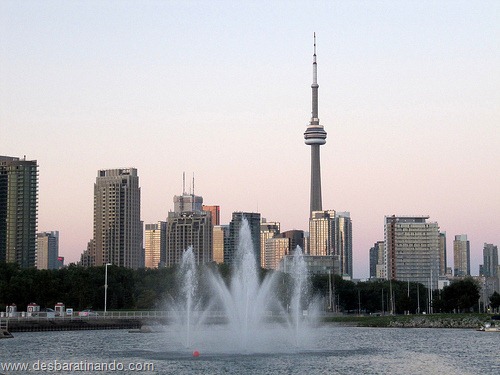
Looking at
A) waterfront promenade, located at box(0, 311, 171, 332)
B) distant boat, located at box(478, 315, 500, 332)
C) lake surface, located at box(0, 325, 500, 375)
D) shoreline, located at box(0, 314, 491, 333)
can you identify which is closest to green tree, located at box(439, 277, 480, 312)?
shoreline, located at box(0, 314, 491, 333)

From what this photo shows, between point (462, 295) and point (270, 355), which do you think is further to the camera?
point (462, 295)

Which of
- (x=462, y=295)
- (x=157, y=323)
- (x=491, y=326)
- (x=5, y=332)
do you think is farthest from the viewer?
(x=462, y=295)

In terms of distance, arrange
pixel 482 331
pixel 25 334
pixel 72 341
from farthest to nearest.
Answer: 1. pixel 482 331
2. pixel 25 334
3. pixel 72 341

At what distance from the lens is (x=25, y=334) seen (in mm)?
141250

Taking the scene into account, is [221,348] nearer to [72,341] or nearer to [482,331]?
[72,341]

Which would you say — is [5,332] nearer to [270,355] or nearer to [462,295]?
[270,355]

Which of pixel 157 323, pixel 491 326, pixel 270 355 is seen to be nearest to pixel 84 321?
pixel 157 323

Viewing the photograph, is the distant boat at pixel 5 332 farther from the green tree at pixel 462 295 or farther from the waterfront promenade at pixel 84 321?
the green tree at pixel 462 295

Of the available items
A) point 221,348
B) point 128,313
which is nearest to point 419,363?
point 221,348

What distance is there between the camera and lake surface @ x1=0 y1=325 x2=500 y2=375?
272 ft

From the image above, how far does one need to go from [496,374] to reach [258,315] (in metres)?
38.8

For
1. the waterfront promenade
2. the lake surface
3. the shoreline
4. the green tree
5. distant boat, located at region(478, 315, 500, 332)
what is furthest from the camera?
the green tree

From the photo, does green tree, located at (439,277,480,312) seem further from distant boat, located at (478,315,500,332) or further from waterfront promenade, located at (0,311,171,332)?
waterfront promenade, located at (0,311,171,332)

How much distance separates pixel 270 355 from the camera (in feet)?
304
